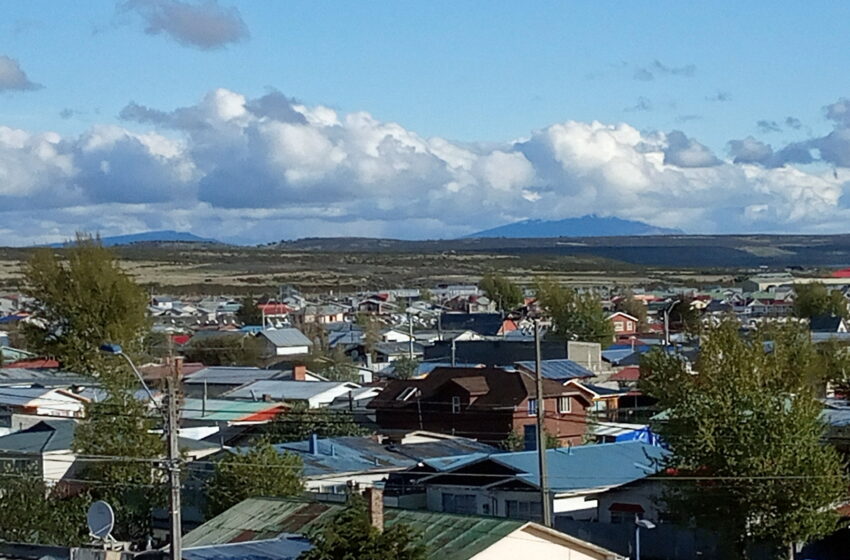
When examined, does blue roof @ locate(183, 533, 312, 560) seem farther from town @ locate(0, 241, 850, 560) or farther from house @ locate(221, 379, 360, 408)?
house @ locate(221, 379, 360, 408)

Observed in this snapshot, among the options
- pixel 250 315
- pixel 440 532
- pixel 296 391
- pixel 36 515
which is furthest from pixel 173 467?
pixel 250 315

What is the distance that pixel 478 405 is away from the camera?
165 ft

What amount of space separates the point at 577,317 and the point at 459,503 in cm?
5440

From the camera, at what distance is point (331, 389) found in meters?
57.6

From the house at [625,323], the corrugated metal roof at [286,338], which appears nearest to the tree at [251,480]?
the corrugated metal roof at [286,338]

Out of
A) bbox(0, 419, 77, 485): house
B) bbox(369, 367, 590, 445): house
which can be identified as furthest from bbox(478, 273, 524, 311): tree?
bbox(0, 419, 77, 485): house

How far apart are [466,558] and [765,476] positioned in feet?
33.6

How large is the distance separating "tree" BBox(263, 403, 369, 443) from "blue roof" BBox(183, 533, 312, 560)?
21611 millimetres

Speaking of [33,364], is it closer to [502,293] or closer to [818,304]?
[818,304]

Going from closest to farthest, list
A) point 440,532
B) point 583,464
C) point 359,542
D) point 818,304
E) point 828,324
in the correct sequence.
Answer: point 359,542 < point 440,532 < point 583,464 < point 828,324 < point 818,304

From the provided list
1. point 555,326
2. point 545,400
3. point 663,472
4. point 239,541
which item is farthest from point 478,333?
point 239,541

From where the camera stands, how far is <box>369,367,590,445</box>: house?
162 ft

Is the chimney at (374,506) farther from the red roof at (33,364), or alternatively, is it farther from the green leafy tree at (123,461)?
the red roof at (33,364)

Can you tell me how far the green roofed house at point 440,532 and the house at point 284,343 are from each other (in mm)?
57028
